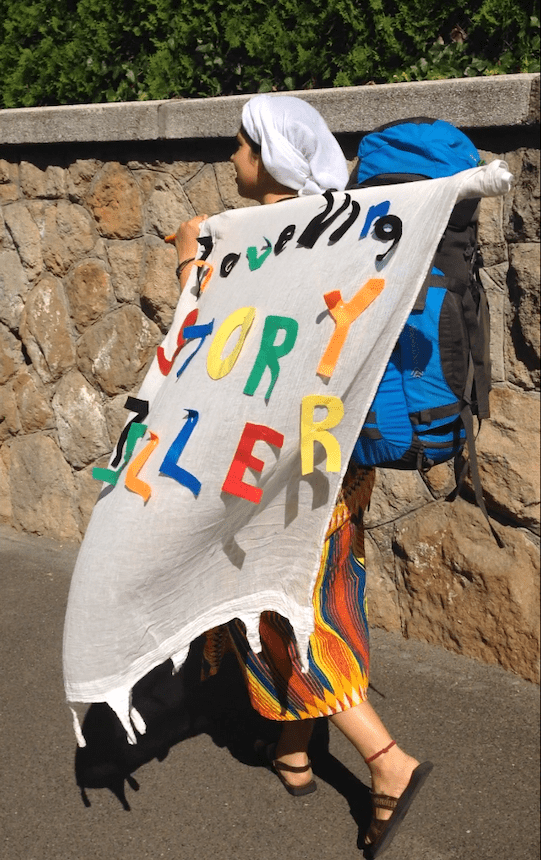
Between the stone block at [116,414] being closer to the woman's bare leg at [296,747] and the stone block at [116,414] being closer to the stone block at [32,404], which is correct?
the stone block at [32,404]

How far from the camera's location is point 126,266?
402 cm

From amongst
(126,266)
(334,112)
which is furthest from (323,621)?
(126,266)

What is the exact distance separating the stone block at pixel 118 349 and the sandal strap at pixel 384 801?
221 centimetres

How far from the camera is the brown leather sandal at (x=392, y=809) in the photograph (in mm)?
2355

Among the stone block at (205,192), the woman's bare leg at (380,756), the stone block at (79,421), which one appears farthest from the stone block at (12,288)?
the woman's bare leg at (380,756)

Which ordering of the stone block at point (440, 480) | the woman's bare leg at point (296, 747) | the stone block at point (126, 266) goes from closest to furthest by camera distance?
the woman's bare leg at point (296, 747) < the stone block at point (440, 480) < the stone block at point (126, 266)

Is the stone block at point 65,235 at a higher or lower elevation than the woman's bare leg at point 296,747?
higher

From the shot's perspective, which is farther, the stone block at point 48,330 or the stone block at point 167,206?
the stone block at point 48,330

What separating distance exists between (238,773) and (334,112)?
2.19 metres

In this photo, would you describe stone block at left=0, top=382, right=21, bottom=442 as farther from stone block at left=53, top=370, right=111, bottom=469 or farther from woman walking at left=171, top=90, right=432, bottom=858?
woman walking at left=171, top=90, right=432, bottom=858

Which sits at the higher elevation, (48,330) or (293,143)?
(293,143)

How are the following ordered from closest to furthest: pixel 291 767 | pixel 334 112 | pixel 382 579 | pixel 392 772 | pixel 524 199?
pixel 392 772 → pixel 291 767 → pixel 524 199 → pixel 334 112 → pixel 382 579

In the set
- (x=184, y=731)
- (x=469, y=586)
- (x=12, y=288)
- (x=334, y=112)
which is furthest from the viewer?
(x=12, y=288)

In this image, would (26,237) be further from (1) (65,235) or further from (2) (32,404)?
(2) (32,404)
